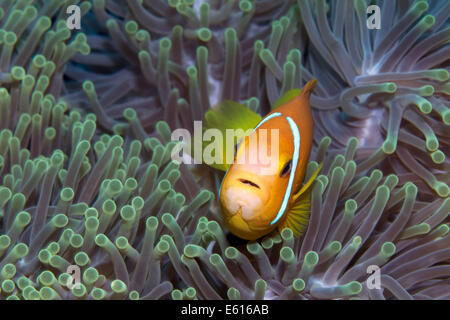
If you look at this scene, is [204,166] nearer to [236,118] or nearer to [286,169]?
[236,118]

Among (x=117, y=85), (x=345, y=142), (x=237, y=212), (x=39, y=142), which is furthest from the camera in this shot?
(x=117, y=85)

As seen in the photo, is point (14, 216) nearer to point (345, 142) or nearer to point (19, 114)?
point (19, 114)

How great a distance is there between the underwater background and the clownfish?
0.09 meters

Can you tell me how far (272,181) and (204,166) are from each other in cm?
55

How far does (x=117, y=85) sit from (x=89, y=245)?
855 mm

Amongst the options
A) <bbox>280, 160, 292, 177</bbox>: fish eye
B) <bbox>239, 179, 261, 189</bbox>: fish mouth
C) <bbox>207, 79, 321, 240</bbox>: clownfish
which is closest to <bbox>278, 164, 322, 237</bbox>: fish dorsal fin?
<bbox>207, 79, 321, 240</bbox>: clownfish

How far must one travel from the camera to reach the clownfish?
1.07 m

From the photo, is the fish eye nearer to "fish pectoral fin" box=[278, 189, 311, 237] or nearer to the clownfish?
the clownfish

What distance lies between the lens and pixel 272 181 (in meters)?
1.11

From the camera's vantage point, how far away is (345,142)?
5.63 ft

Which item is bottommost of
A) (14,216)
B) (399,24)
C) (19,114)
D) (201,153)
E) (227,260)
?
(227,260)

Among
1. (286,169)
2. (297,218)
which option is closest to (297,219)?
(297,218)
